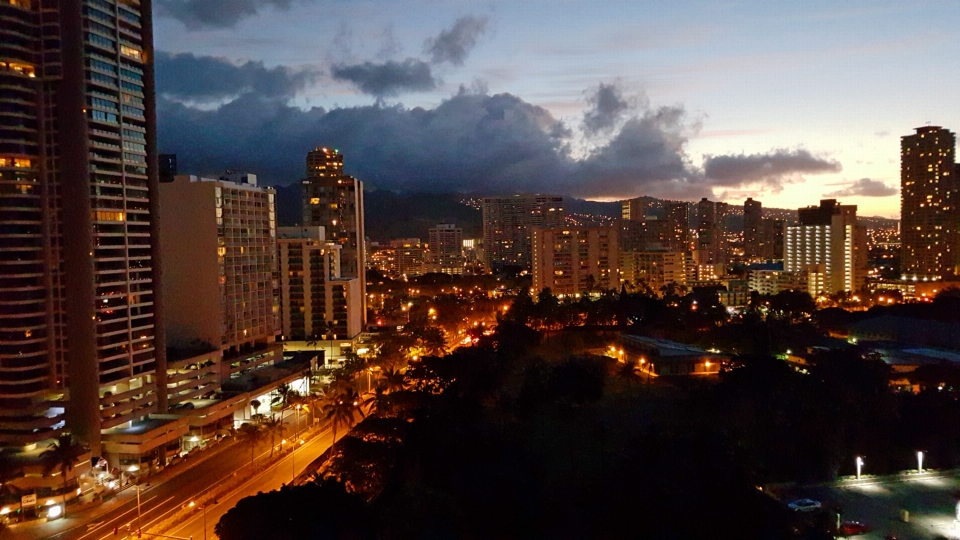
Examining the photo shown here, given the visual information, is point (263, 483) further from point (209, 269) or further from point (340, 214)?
point (340, 214)

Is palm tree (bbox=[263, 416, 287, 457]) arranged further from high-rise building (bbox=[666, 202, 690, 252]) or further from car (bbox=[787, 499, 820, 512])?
high-rise building (bbox=[666, 202, 690, 252])

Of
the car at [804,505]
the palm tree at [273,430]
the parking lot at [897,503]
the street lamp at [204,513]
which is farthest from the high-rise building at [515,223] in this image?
the street lamp at [204,513]

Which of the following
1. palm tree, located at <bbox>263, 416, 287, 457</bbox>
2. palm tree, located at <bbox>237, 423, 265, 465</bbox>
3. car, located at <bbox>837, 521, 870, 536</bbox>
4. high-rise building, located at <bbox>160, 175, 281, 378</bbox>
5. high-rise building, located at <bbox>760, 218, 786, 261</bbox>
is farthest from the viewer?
high-rise building, located at <bbox>760, 218, 786, 261</bbox>

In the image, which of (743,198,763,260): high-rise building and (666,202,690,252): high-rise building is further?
(743,198,763,260): high-rise building

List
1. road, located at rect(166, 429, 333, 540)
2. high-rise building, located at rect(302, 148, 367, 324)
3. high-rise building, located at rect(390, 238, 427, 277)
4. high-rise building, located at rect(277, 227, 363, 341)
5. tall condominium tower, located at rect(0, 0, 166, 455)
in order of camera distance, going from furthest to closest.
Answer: high-rise building, located at rect(390, 238, 427, 277) < high-rise building, located at rect(302, 148, 367, 324) < high-rise building, located at rect(277, 227, 363, 341) < tall condominium tower, located at rect(0, 0, 166, 455) < road, located at rect(166, 429, 333, 540)

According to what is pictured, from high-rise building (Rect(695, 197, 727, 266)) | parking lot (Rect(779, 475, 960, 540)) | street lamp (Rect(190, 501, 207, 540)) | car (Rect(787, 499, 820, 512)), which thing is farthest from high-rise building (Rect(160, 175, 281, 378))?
high-rise building (Rect(695, 197, 727, 266))
